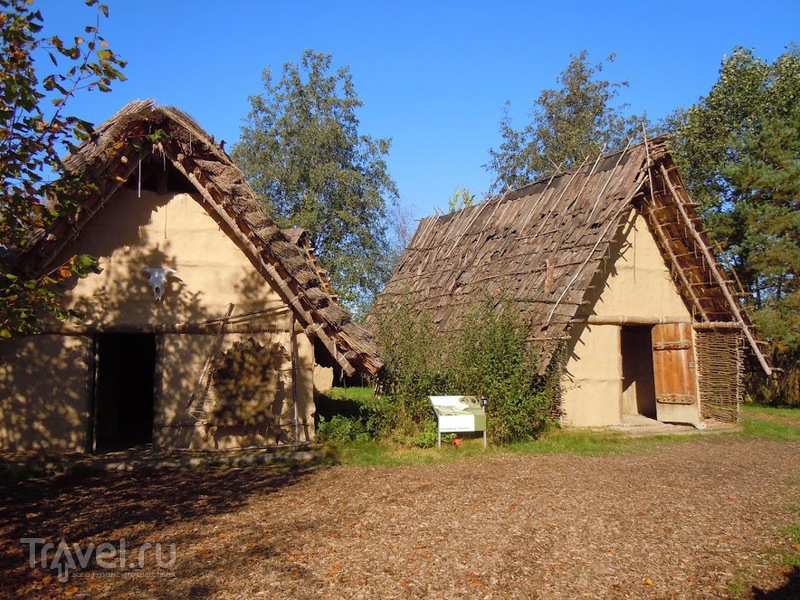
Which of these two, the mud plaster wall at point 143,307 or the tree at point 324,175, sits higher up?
the tree at point 324,175

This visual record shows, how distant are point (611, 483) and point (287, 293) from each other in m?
5.78

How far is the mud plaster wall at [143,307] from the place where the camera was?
10.3m

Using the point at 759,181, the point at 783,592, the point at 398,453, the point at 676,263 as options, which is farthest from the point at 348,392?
the point at 783,592

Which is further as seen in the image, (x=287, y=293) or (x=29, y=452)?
(x=287, y=293)

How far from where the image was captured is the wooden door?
14.9 meters

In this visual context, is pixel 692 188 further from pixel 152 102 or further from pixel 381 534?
pixel 381 534

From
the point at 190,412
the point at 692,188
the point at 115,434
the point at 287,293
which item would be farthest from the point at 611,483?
the point at 692,188

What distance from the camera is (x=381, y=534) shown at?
657cm

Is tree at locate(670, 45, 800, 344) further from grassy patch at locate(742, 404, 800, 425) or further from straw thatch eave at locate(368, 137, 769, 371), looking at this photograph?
straw thatch eave at locate(368, 137, 769, 371)

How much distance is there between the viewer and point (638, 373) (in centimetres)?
1852

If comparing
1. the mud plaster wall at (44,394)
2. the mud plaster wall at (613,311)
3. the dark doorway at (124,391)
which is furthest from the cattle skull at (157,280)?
the mud plaster wall at (613,311)

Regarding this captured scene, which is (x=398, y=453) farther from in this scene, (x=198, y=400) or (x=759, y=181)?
(x=759, y=181)

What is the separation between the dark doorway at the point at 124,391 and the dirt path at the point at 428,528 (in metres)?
3.83

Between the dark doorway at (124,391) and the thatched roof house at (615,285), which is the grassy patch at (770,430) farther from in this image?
the dark doorway at (124,391)
